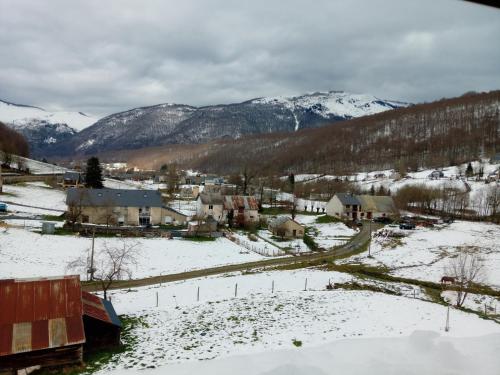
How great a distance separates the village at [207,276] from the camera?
16.8 metres

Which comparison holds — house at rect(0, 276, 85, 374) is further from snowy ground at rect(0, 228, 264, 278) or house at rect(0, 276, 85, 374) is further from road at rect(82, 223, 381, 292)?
snowy ground at rect(0, 228, 264, 278)

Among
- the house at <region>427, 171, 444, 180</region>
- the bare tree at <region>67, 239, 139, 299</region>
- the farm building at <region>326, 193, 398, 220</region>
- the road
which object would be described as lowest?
the road

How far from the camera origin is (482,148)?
602 feet

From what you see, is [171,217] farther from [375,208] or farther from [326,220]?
[375,208]

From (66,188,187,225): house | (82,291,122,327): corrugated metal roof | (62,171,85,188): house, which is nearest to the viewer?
(82,291,122,327): corrugated metal roof

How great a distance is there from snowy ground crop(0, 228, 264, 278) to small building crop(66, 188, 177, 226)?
12.6m

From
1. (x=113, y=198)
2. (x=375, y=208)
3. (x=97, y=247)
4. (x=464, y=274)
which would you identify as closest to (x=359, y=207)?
(x=375, y=208)

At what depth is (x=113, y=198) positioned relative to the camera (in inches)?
2386

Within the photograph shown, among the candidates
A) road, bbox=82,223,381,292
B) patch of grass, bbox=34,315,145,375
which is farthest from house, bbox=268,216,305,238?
patch of grass, bbox=34,315,145,375

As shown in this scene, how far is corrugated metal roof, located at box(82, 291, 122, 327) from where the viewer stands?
1769 cm

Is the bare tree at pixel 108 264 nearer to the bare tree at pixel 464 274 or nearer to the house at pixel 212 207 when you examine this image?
the house at pixel 212 207

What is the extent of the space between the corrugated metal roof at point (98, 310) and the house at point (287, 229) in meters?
40.8

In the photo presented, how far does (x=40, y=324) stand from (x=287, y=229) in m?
45.9

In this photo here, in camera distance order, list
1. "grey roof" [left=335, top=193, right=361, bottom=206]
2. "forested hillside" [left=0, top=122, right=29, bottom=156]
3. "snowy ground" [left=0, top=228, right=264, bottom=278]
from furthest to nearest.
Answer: "forested hillside" [left=0, top=122, right=29, bottom=156], "grey roof" [left=335, top=193, right=361, bottom=206], "snowy ground" [left=0, top=228, right=264, bottom=278]
